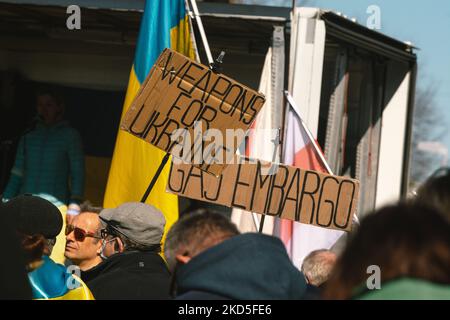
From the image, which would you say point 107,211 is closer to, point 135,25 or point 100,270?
point 100,270

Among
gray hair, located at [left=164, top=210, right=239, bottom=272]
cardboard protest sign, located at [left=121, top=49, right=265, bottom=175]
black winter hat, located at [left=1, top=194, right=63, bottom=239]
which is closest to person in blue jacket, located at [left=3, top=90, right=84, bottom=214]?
cardboard protest sign, located at [left=121, top=49, right=265, bottom=175]

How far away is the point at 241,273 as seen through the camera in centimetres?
271

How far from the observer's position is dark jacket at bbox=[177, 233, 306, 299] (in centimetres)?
271

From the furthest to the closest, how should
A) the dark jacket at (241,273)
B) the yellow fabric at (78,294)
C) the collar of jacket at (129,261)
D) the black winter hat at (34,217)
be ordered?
the collar of jacket at (129,261), the black winter hat at (34,217), the yellow fabric at (78,294), the dark jacket at (241,273)

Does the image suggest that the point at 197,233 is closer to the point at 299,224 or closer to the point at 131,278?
the point at 131,278

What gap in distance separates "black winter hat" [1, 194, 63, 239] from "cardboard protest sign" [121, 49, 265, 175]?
1.23m

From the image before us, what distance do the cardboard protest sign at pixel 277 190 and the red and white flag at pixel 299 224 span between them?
2029 millimetres

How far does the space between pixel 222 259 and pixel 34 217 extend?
1.26 meters

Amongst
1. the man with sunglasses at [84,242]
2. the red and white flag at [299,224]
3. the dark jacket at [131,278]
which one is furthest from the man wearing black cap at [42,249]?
the red and white flag at [299,224]

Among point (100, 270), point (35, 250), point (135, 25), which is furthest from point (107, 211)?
point (135, 25)

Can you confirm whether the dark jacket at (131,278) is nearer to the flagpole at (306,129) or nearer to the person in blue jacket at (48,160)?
the flagpole at (306,129)

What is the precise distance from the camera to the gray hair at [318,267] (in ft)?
16.5

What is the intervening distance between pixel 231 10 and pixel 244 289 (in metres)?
5.58

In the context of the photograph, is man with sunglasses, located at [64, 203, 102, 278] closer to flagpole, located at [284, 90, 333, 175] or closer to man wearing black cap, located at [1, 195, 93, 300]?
man wearing black cap, located at [1, 195, 93, 300]
